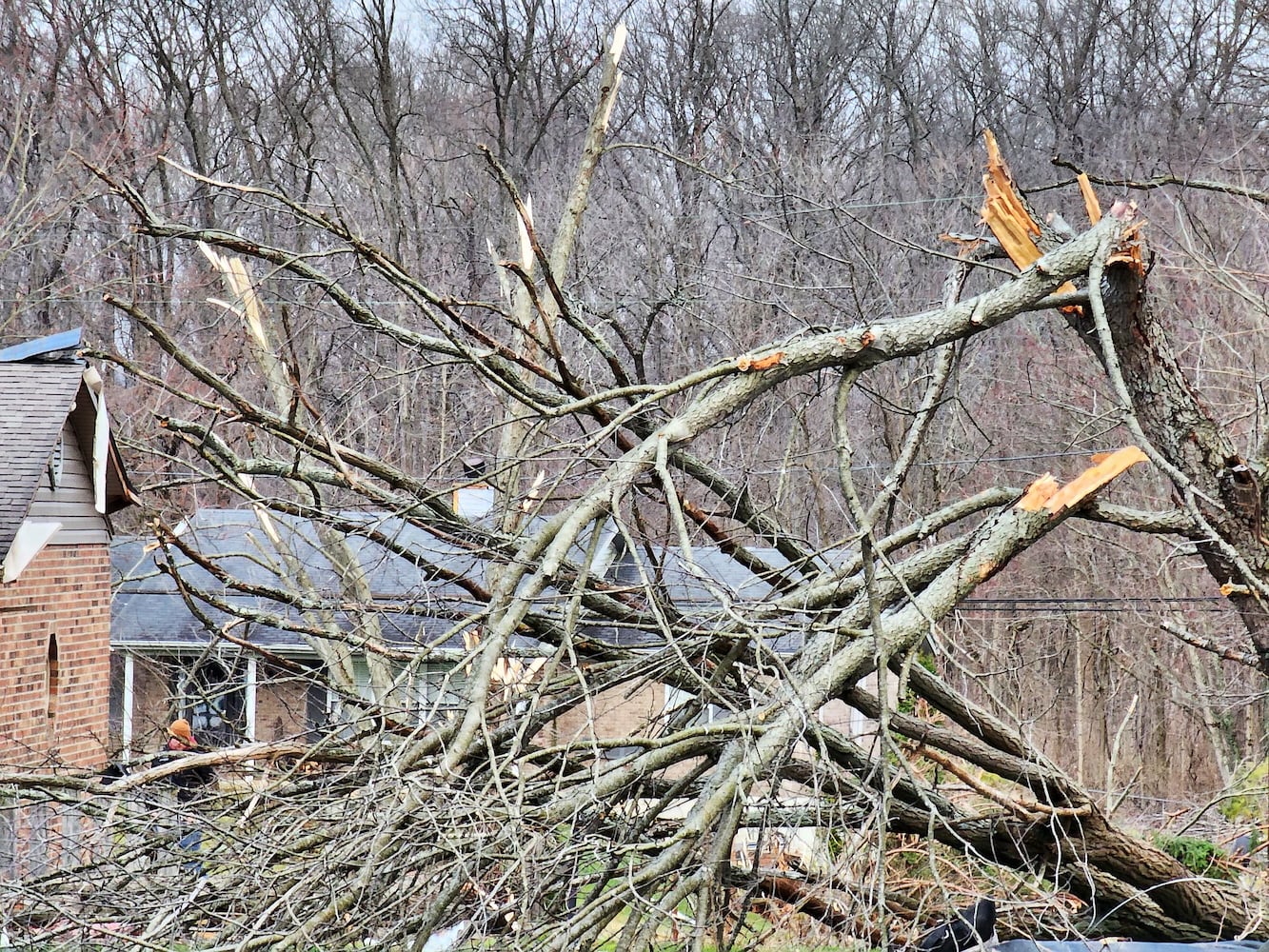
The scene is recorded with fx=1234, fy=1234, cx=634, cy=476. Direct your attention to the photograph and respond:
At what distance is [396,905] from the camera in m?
3.13

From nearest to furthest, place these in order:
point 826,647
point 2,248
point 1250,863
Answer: point 826,647 < point 1250,863 < point 2,248

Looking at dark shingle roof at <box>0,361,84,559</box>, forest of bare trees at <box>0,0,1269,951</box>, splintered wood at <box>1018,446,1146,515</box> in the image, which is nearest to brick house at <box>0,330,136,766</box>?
dark shingle roof at <box>0,361,84,559</box>

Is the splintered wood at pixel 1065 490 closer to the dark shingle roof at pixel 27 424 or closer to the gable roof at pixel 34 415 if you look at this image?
the gable roof at pixel 34 415

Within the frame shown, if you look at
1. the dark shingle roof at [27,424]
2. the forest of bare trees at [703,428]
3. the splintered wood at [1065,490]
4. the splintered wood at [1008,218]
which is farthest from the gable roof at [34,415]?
the splintered wood at [1065,490]

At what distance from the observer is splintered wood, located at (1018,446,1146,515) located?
471 centimetres

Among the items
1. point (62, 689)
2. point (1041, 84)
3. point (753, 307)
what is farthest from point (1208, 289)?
point (62, 689)

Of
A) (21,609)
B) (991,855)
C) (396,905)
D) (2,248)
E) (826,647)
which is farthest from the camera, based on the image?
(2,248)

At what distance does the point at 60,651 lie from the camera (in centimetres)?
1349

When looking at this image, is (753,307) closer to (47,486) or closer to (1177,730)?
(1177,730)

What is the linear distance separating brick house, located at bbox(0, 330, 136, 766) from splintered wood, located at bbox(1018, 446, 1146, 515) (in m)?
10.3

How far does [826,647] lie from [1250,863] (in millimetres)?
3624

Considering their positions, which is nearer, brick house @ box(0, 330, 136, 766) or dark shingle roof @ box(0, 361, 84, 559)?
dark shingle roof @ box(0, 361, 84, 559)

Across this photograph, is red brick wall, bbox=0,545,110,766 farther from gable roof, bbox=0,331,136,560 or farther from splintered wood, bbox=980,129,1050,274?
splintered wood, bbox=980,129,1050,274

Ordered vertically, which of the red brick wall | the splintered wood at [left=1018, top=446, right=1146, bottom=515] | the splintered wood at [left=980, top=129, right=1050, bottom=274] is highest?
the splintered wood at [left=980, top=129, right=1050, bottom=274]
